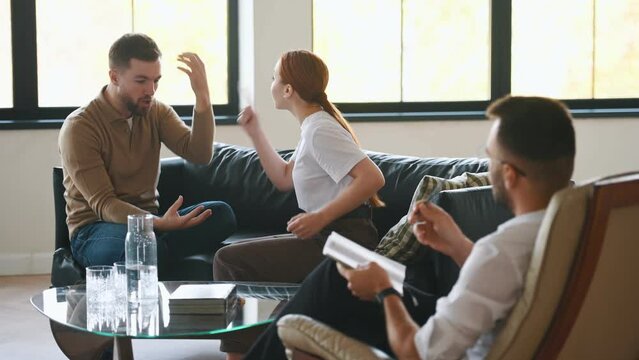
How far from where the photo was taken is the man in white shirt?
199 centimetres

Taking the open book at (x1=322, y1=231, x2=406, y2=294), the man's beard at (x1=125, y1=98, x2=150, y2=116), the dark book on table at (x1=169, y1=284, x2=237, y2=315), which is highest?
the man's beard at (x1=125, y1=98, x2=150, y2=116)

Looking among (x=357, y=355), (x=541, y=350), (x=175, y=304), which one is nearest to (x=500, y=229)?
(x=541, y=350)

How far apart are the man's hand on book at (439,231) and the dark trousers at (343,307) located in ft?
0.53

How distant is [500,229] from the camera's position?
2047mm

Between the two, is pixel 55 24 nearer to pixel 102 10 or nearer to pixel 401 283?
pixel 102 10

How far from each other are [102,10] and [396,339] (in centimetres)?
421

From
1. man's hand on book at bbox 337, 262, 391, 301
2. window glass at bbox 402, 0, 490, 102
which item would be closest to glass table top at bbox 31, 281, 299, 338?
man's hand on book at bbox 337, 262, 391, 301

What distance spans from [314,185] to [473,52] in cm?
296

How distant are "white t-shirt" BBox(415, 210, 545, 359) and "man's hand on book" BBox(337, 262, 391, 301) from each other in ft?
0.68

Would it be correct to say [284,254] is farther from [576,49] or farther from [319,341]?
[576,49]

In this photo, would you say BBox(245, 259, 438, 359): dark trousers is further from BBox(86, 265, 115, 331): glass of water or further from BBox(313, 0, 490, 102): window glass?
BBox(313, 0, 490, 102): window glass

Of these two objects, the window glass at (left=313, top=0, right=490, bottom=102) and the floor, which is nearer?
the floor

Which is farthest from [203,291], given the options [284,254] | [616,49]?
[616,49]

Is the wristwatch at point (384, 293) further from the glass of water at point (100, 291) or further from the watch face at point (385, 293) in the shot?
the glass of water at point (100, 291)
